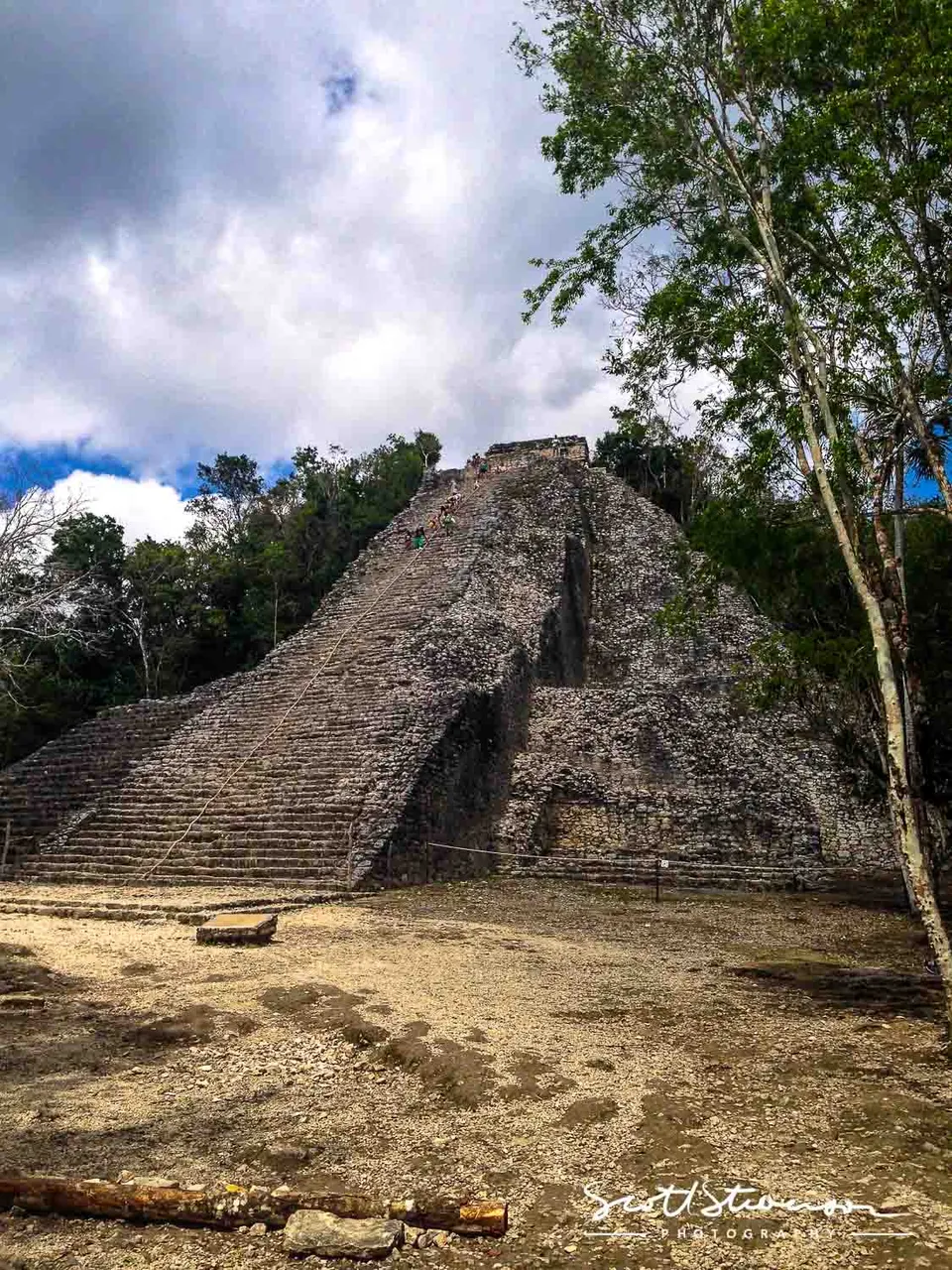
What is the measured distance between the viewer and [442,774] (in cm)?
1301

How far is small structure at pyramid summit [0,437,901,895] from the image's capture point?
11.9 meters

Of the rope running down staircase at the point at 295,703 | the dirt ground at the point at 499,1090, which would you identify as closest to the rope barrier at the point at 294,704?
the rope running down staircase at the point at 295,703

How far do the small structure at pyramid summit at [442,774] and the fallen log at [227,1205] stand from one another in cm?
757

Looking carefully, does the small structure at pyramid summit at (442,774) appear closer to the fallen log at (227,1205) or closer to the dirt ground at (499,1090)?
the dirt ground at (499,1090)

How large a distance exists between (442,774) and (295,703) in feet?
13.8

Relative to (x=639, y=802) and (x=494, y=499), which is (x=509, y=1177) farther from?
(x=494, y=499)

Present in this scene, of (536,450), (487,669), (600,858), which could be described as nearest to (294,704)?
(487,669)

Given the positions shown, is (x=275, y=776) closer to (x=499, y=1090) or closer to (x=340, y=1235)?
(x=499, y=1090)

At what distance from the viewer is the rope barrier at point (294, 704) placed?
1196cm

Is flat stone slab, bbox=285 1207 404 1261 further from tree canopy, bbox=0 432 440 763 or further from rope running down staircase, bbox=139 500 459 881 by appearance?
tree canopy, bbox=0 432 440 763

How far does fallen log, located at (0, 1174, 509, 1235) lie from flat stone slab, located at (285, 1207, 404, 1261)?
6cm

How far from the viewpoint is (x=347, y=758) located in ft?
43.8

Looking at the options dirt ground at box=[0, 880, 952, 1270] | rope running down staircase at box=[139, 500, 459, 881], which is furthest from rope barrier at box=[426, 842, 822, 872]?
dirt ground at box=[0, 880, 952, 1270]

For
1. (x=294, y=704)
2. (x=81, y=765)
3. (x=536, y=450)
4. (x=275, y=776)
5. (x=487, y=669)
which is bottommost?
(x=275, y=776)
